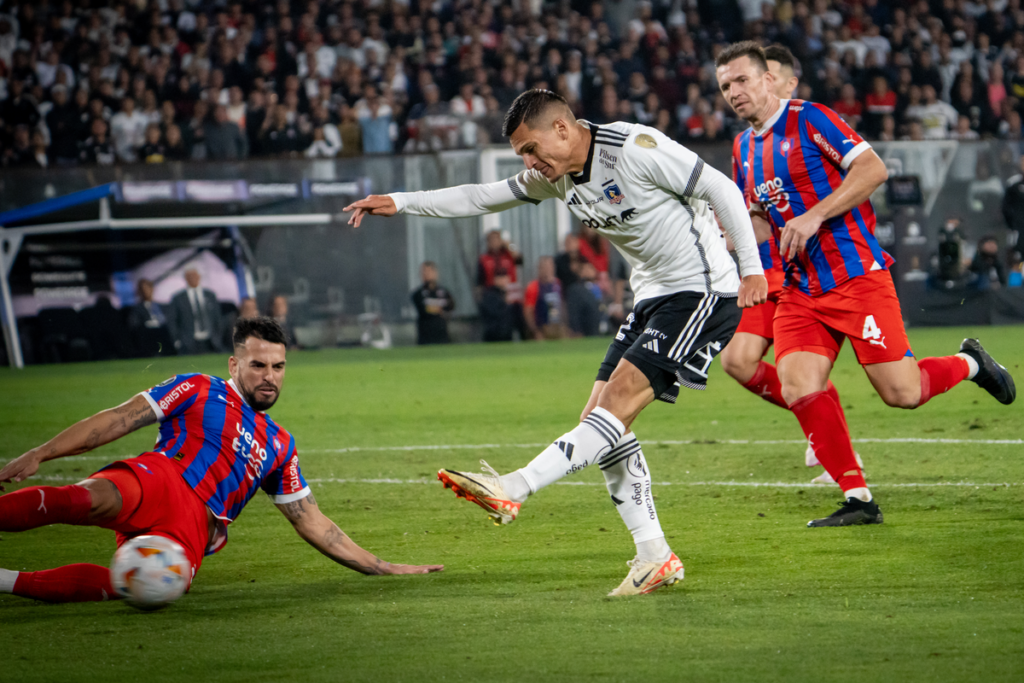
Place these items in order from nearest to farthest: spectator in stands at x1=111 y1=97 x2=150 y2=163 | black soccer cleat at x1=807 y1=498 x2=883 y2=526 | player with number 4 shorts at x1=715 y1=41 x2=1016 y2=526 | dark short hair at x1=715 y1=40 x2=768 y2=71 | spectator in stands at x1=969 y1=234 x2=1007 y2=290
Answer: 1. black soccer cleat at x1=807 y1=498 x2=883 y2=526
2. player with number 4 shorts at x1=715 y1=41 x2=1016 y2=526
3. dark short hair at x1=715 y1=40 x2=768 y2=71
4. spectator in stands at x1=969 y1=234 x2=1007 y2=290
5. spectator in stands at x1=111 y1=97 x2=150 y2=163

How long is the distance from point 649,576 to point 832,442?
151cm

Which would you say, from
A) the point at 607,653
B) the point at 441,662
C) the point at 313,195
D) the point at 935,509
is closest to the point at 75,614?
the point at 441,662

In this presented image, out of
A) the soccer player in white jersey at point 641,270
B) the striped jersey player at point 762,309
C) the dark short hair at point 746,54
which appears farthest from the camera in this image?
the striped jersey player at point 762,309

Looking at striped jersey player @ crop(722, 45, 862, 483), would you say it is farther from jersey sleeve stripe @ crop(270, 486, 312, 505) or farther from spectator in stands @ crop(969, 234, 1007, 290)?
spectator in stands @ crop(969, 234, 1007, 290)

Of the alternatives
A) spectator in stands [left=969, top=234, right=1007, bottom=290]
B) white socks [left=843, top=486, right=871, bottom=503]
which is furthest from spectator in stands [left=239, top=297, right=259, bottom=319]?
white socks [left=843, top=486, right=871, bottom=503]

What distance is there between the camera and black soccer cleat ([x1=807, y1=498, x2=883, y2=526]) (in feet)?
17.3

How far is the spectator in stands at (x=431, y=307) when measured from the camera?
54.4 feet

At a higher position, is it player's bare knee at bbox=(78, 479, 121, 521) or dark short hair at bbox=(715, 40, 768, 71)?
dark short hair at bbox=(715, 40, 768, 71)

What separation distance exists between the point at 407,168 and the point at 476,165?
982 millimetres

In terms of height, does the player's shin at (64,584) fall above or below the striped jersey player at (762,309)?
below

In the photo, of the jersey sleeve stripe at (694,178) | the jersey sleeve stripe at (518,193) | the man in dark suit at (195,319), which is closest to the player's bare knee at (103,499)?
the jersey sleeve stripe at (518,193)

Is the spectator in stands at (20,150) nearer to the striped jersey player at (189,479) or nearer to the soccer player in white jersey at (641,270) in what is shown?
the striped jersey player at (189,479)

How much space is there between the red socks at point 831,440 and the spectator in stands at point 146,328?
12.3 meters

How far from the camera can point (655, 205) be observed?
4402mm
